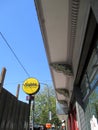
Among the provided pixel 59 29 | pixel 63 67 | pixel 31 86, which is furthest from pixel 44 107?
pixel 59 29

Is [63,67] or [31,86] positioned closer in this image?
[31,86]

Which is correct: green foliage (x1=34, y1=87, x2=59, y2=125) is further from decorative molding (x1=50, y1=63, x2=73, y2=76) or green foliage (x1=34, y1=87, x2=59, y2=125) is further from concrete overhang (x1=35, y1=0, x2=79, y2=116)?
concrete overhang (x1=35, y1=0, x2=79, y2=116)

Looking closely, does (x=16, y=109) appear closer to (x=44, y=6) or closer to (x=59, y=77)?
(x=44, y=6)

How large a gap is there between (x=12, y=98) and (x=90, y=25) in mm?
1829

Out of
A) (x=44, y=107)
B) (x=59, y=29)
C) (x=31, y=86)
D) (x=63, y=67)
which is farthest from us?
(x=44, y=107)

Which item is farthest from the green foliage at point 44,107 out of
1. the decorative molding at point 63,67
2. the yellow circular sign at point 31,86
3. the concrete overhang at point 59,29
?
the yellow circular sign at point 31,86

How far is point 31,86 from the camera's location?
16.0 feet

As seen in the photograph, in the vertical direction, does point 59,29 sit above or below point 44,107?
below

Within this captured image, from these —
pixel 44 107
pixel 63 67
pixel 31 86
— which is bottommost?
pixel 31 86

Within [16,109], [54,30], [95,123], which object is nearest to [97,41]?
[54,30]

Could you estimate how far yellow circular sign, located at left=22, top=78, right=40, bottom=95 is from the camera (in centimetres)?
464

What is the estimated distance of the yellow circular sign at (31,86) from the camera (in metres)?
4.64

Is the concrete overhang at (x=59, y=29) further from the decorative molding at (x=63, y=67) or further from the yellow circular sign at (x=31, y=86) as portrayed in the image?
the yellow circular sign at (x=31, y=86)

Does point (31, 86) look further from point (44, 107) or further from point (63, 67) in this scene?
point (44, 107)
